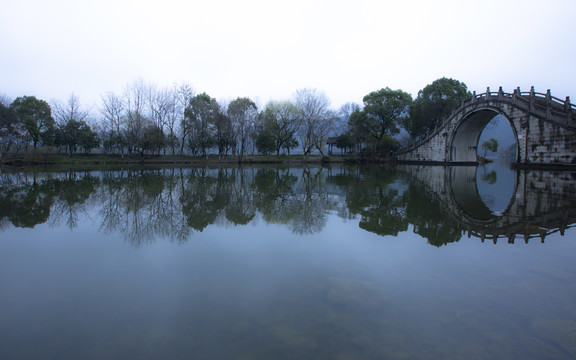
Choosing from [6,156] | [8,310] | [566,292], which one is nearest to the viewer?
[8,310]

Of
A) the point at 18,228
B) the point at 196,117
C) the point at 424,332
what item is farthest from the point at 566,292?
the point at 196,117

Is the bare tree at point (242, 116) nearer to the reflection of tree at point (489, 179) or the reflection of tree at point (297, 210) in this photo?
the reflection of tree at point (489, 179)

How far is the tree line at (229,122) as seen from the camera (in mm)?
40844

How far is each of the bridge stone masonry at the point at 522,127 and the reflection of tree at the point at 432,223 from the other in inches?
894

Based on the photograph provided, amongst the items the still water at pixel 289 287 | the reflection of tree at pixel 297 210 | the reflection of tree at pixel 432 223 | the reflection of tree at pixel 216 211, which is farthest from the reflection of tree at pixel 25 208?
the reflection of tree at pixel 432 223

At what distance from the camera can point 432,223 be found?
6.07m

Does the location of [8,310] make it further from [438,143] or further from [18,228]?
[438,143]

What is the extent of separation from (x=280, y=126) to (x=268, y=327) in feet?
153

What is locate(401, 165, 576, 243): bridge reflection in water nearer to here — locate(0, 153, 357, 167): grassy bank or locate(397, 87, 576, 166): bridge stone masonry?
locate(397, 87, 576, 166): bridge stone masonry

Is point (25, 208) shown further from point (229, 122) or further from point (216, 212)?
point (229, 122)

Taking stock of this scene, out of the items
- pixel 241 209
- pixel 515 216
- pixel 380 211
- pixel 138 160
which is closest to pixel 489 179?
pixel 515 216

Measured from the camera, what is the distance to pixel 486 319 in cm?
258

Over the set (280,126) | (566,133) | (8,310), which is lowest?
(8,310)

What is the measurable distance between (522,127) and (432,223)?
1095 inches
